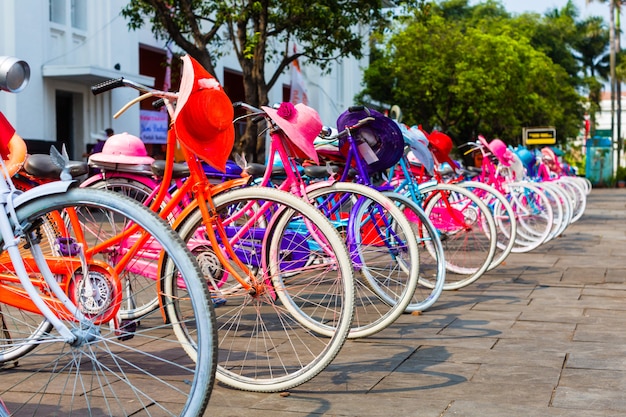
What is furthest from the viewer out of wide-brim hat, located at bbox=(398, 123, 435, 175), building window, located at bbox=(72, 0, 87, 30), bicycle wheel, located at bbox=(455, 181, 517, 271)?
building window, located at bbox=(72, 0, 87, 30)

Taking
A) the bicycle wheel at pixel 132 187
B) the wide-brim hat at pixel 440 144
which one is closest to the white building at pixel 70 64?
the wide-brim hat at pixel 440 144

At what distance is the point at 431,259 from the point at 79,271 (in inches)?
142

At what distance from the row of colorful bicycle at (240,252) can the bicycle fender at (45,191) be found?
0.13m

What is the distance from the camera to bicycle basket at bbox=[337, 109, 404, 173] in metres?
5.95

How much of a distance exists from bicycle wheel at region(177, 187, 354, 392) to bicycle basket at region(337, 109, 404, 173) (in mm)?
1049

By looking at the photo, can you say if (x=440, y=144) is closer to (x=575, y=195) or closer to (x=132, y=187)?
(x=132, y=187)

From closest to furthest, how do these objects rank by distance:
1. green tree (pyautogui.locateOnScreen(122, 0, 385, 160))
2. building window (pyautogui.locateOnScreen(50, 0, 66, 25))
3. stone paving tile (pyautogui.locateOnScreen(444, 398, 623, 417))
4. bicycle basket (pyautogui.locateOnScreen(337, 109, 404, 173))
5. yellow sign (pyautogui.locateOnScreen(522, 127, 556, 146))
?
stone paving tile (pyautogui.locateOnScreen(444, 398, 623, 417)), bicycle basket (pyautogui.locateOnScreen(337, 109, 404, 173)), green tree (pyautogui.locateOnScreen(122, 0, 385, 160)), building window (pyautogui.locateOnScreen(50, 0, 66, 25)), yellow sign (pyautogui.locateOnScreen(522, 127, 556, 146))

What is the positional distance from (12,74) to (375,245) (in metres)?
2.84

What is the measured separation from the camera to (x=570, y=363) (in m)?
4.71

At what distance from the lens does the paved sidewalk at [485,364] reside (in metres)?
3.88

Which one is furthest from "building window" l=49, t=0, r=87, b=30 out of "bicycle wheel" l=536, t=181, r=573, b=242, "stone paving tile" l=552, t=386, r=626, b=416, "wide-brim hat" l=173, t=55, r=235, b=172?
"stone paving tile" l=552, t=386, r=626, b=416

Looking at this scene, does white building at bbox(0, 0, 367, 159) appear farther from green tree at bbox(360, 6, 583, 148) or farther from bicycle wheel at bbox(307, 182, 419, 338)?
green tree at bbox(360, 6, 583, 148)

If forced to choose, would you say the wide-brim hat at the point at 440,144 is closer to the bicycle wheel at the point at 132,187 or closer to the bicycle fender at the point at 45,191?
the bicycle wheel at the point at 132,187

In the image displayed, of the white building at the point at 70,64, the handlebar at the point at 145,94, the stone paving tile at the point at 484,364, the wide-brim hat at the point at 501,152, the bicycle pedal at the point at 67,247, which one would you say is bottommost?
the stone paving tile at the point at 484,364
